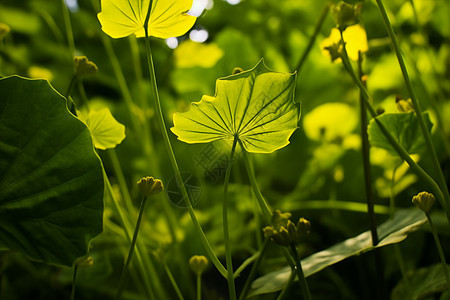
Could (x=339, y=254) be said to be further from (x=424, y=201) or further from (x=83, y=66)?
(x=83, y=66)

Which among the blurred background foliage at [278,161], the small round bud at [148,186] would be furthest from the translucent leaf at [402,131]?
the small round bud at [148,186]

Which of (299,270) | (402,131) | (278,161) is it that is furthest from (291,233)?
(278,161)

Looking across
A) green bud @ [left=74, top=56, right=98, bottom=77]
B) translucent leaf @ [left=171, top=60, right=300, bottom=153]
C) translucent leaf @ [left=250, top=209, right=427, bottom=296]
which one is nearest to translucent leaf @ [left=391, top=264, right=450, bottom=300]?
translucent leaf @ [left=250, top=209, right=427, bottom=296]

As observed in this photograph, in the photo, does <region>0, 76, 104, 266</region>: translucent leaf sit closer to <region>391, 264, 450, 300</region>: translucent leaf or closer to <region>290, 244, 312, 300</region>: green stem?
<region>290, 244, 312, 300</region>: green stem

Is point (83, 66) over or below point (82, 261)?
over

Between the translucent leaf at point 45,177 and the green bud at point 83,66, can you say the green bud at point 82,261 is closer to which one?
the translucent leaf at point 45,177
